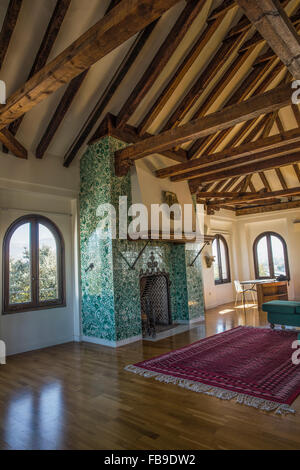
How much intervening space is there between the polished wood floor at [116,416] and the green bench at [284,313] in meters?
3.01

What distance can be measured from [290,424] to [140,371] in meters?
2.06

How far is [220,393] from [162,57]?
5201 millimetres

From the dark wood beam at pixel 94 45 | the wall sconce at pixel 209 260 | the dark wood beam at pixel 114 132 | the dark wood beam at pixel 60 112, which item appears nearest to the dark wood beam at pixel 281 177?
the wall sconce at pixel 209 260

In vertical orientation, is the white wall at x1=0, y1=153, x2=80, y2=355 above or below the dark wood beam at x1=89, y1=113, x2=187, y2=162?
below

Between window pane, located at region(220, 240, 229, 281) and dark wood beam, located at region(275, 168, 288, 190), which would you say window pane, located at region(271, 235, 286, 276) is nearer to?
window pane, located at region(220, 240, 229, 281)

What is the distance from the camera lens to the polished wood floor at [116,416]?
2.53m

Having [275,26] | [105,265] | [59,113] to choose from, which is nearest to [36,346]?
[105,265]

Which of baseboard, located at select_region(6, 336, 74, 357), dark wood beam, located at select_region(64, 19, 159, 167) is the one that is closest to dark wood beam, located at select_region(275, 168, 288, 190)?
dark wood beam, located at select_region(64, 19, 159, 167)

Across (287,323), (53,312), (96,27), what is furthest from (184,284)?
(96,27)

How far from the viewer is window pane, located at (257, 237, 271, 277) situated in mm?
11938

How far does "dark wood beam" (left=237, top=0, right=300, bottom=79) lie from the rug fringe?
11.1ft

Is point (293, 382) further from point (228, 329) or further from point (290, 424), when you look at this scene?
point (228, 329)

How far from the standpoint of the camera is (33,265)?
6051 mm

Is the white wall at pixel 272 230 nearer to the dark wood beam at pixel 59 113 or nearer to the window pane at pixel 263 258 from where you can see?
the window pane at pixel 263 258
